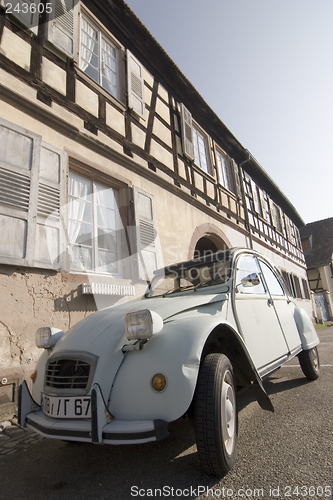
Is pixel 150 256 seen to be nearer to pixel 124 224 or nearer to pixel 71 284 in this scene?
pixel 124 224

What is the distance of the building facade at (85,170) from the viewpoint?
381cm

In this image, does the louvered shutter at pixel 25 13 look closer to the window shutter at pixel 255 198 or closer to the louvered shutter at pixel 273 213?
the window shutter at pixel 255 198

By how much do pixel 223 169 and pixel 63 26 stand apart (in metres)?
→ 7.20

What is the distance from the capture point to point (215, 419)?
1631 millimetres

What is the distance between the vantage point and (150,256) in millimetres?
5953

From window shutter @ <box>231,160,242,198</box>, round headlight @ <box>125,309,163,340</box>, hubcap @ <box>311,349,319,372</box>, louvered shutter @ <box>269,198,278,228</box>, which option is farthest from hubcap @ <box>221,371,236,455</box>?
louvered shutter @ <box>269,198,278,228</box>

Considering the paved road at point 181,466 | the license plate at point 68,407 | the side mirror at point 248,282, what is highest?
the side mirror at point 248,282

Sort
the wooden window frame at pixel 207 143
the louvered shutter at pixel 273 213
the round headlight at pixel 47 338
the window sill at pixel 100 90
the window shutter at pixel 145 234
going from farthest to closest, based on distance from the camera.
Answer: the louvered shutter at pixel 273 213, the wooden window frame at pixel 207 143, the window shutter at pixel 145 234, the window sill at pixel 100 90, the round headlight at pixel 47 338

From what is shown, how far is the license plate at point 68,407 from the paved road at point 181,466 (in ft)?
1.25

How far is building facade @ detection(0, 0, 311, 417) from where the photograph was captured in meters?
3.81

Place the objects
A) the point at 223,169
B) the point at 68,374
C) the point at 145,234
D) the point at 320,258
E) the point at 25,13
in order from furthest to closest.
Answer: the point at 320,258, the point at 223,169, the point at 145,234, the point at 25,13, the point at 68,374

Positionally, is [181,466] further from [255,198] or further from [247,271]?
[255,198]

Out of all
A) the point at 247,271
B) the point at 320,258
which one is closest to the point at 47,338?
the point at 247,271

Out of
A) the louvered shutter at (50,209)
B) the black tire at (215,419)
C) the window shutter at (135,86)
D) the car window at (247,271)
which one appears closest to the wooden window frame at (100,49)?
the window shutter at (135,86)
